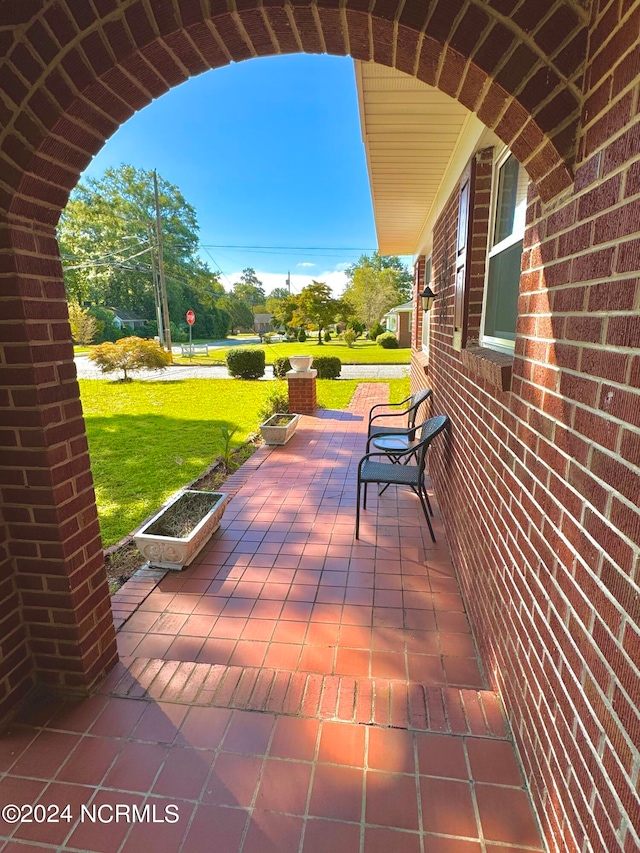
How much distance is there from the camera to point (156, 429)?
22.5 ft

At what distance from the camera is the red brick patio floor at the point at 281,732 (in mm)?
1258

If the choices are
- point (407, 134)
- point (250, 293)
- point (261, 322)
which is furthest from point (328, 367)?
point (250, 293)

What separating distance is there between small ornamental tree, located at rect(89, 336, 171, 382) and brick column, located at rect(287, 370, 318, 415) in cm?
748

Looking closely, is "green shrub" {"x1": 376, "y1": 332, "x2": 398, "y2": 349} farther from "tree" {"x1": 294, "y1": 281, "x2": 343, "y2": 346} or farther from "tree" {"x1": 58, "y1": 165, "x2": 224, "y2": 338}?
"tree" {"x1": 58, "y1": 165, "x2": 224, "y2": 338}

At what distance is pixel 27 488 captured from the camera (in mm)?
1598

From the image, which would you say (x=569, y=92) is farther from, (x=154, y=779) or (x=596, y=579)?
(x=154, y=779)

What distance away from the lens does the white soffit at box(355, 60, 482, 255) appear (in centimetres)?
214

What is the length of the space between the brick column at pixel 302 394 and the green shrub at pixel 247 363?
226 inches

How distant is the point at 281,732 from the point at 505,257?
7.92ft

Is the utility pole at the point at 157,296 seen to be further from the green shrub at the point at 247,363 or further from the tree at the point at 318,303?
the green shrub at the point at 247,363

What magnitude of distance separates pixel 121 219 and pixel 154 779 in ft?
124

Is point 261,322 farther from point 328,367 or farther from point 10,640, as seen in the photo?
point 10,640

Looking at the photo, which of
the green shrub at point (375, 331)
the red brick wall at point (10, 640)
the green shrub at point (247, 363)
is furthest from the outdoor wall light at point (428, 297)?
the green shrub at point (375, 331)

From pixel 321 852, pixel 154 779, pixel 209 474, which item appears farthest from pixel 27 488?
pixel 209 474
